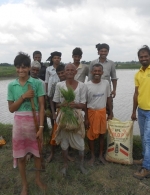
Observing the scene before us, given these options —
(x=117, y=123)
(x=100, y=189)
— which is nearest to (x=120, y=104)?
(x=117, y=123)

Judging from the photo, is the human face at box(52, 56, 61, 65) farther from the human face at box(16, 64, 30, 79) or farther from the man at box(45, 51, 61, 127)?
the human face at box(16, 64, 30, 79)

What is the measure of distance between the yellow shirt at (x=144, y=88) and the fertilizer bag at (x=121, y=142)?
1.38 feet

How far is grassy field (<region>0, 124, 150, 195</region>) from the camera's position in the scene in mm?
3189

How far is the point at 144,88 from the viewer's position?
11.6 ft

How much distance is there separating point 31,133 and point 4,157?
66.6 inches

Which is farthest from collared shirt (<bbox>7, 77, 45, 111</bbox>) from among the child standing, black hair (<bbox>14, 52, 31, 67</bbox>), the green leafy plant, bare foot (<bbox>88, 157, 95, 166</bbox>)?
bare foot (<bbox>88, 157, 95, 166</bbox>)

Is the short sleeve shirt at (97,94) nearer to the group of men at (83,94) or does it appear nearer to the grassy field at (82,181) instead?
the group of men at (83,94)

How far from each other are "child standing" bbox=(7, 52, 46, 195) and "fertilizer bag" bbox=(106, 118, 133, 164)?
4.42 ft

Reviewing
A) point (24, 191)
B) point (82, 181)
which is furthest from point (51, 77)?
point (24, 191)

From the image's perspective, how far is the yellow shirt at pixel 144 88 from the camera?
11.5 feet

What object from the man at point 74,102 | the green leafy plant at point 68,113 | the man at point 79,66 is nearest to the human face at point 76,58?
the man at point 79,66

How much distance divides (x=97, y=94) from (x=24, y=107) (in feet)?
4.09

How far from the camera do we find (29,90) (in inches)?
113

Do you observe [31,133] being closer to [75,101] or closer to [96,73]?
[75,101]
